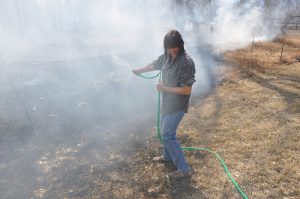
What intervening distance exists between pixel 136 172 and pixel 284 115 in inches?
131

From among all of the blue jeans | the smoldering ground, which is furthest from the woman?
the smoldering ground

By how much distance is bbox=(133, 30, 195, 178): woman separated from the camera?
3.35 metres

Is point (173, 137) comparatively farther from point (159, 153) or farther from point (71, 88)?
point (71, 88)

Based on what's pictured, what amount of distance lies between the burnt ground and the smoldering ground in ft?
0.10

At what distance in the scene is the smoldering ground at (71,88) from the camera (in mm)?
4454

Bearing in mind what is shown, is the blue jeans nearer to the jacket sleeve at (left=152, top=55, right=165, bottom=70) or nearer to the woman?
the woman

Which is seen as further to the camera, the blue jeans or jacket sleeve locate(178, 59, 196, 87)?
the blue jeans

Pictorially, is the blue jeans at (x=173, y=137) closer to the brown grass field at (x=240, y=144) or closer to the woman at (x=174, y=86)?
the woman at (x=174, y=86)

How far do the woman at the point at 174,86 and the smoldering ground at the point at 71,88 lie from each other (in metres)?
1.12

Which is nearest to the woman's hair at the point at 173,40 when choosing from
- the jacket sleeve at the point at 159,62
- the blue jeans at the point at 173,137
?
the jacket sleeve at the point at 159,62

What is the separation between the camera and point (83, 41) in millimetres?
13094

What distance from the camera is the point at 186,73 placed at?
336 centimetres

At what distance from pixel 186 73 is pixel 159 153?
1749mm

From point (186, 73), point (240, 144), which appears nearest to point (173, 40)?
point (186, 73)
